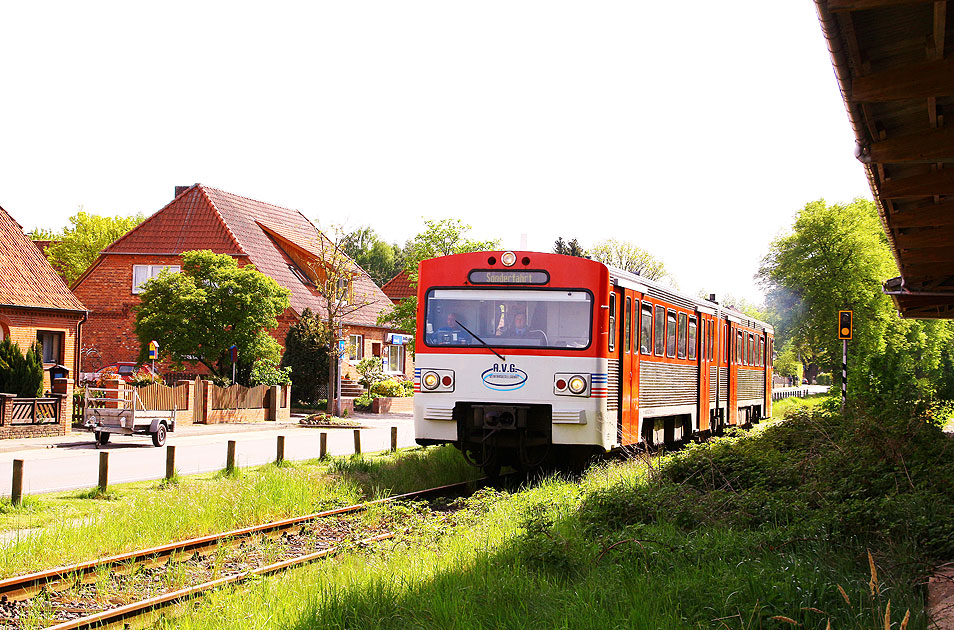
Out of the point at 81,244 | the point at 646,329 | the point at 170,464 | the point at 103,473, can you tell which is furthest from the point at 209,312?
the point at 81,244

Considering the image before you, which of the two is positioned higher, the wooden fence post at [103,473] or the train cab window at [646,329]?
the train cab window at [646,329]

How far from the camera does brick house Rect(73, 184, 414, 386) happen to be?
47.5 meters

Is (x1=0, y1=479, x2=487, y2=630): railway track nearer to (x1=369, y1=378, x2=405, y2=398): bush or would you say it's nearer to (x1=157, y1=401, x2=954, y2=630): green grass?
(x1=157, y1=401, x2=954, y2=630): green grass

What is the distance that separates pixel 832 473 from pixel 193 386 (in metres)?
24.0

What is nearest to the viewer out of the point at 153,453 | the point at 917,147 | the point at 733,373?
the point at 917,147

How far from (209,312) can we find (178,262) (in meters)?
14.6

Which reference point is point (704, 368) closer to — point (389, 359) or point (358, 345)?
point (358, 345)

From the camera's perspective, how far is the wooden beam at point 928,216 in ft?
43.5

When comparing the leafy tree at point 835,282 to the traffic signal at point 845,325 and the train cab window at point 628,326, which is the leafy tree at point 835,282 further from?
the train cab window at point 628,326

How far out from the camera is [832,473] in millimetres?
11422

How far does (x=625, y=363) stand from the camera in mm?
15477

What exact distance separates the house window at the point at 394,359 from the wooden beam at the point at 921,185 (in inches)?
1748

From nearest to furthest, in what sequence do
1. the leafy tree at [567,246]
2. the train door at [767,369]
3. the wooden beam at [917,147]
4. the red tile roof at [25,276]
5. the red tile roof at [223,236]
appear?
the wooden beam at [917,147]
the red tile roof at [25,276]
the train door at [767,369]
the red tile roof at [223,236]
the leafy tree at [567,246]

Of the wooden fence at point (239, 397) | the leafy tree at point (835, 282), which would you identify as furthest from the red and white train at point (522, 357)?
the leafy tree at point (835, 282)
